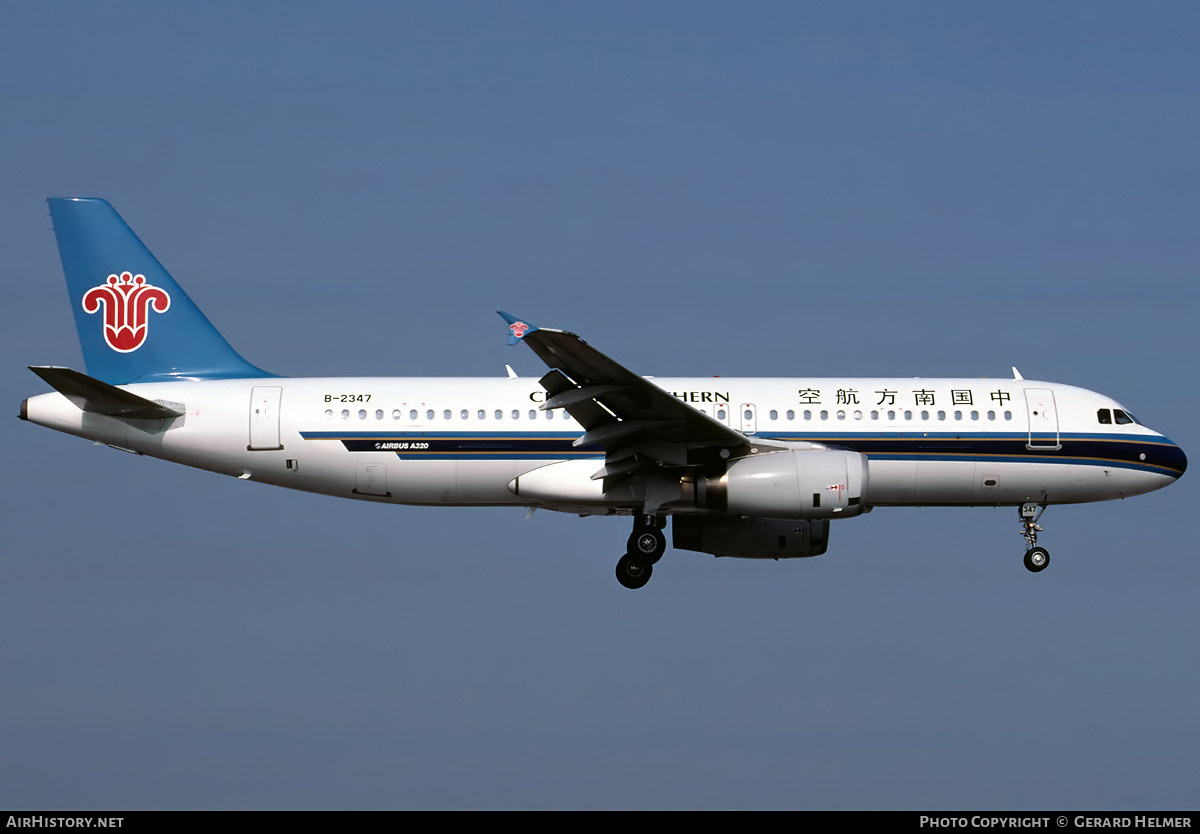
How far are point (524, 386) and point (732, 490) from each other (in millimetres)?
5139

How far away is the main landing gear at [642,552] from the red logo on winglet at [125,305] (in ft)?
36.7

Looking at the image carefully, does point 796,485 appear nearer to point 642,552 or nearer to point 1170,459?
point 642,552

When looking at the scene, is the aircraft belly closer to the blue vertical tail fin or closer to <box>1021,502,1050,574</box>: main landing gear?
<box>1021,502,1050,574</box>: main landing gear

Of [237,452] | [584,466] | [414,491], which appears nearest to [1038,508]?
[584,466]

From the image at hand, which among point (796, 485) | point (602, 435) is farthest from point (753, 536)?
point (602, 435)

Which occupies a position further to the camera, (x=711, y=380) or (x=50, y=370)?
(x=711, y=380)

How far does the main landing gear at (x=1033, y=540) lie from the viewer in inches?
1228

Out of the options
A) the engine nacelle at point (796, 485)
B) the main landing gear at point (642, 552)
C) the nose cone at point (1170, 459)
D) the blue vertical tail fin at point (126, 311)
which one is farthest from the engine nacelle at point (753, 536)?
the blue vertical tail fin at point (126, 311)

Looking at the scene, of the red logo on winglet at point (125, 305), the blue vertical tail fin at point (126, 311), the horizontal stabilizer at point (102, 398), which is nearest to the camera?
the horizontal stabilizer at point (102, 398)

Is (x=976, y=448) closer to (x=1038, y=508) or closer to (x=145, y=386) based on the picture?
(x=1038, y=508)

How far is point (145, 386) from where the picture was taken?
30250mm

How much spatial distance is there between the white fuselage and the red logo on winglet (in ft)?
4.27

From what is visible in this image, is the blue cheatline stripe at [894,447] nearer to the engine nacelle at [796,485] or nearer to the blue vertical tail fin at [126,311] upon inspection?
the engine nacelle at [796,485]

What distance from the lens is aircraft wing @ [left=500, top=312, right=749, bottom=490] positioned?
85.2 ft
